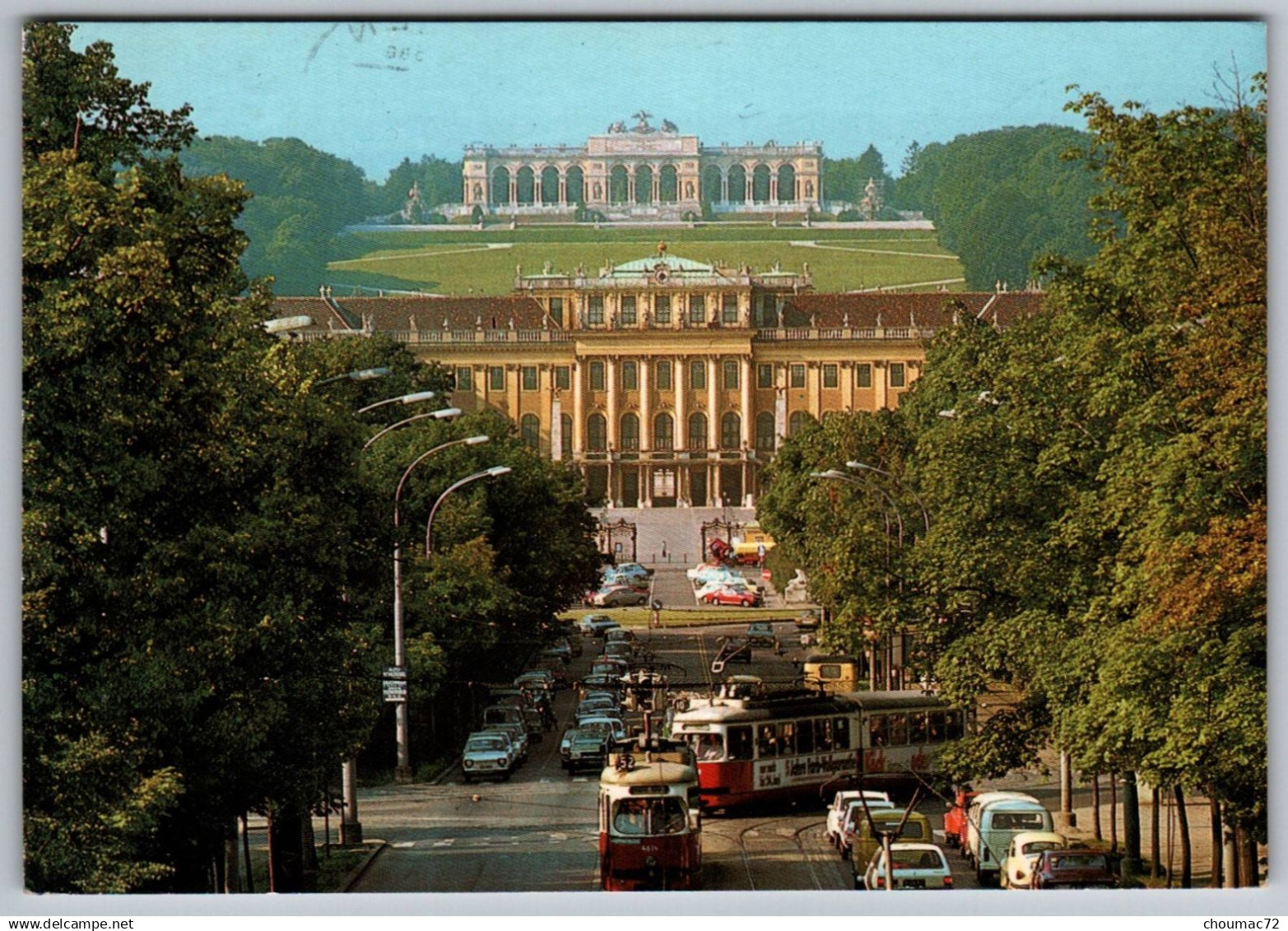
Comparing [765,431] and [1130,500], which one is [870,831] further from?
[765,431]

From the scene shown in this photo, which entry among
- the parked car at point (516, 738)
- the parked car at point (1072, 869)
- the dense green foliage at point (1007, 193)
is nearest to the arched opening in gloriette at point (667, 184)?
the dense green foliage at point (1007, 193)

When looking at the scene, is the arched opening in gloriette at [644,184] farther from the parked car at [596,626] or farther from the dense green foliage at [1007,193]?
the parked car at [596,626]

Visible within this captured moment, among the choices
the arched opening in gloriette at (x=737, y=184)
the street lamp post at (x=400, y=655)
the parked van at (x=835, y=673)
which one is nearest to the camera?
the street lamp post at (x=400, y=655)

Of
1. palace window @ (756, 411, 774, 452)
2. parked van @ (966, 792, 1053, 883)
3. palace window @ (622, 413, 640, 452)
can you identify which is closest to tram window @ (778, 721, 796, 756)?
parked van @ (966, 792, 1053, 883)

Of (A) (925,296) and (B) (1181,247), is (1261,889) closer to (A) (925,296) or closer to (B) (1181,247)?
(B) (1181,247)

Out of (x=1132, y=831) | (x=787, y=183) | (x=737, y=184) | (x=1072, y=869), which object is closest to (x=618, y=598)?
(x=787, y=183)
